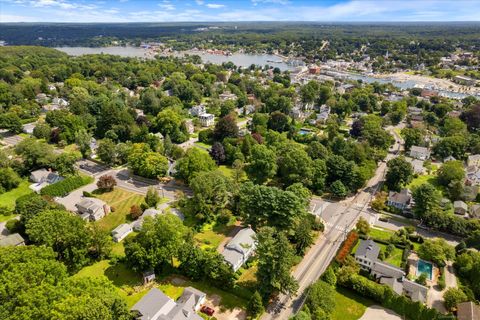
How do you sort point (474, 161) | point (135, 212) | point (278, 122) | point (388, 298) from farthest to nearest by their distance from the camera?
point (278, 122) → point (474, 161) → point (135, 212) → point (388, 298)

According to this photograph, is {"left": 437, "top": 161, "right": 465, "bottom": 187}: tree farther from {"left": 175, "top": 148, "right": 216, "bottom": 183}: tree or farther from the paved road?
{"left": 175, "top": 148, "right": 216, "bottom": 183}: tree

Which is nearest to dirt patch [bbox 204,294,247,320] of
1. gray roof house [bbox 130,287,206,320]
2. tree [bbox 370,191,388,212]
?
gray roof house [bbox 130,287,206,320]

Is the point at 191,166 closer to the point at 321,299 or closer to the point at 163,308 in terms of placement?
the point at 163,308

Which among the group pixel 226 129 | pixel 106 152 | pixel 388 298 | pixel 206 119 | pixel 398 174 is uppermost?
pixel 226 129

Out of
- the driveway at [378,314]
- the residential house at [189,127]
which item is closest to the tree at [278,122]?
the residential house at [189,127]

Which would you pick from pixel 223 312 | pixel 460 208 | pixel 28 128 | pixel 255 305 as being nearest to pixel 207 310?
pixel 223 312

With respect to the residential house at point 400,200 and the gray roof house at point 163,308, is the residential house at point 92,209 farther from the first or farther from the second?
the residential house at point 400,200
